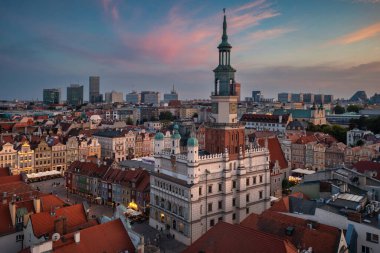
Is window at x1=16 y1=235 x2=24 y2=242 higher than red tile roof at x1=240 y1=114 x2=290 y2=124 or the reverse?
the reverse

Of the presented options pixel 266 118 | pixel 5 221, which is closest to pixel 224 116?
pixel 5 221

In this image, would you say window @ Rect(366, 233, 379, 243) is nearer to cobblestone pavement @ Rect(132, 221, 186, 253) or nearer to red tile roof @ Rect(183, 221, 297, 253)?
red tile roof @ Rect(183, 221, 297, 253)

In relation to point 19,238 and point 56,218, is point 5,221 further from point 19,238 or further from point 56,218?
point 56,218

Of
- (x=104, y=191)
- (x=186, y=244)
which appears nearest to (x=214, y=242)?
(x=186, y=244)

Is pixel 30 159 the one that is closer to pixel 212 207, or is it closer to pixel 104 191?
pixel 104 191

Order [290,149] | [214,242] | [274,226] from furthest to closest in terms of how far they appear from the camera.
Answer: [290,149], [274,226], [214,242]

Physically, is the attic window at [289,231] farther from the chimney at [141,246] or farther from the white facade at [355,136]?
the white facade at [355,136]

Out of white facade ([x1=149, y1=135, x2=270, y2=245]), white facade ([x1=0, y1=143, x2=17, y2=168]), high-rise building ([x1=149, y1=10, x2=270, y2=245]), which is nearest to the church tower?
high-rise building ([x1=149, y1=10, x2=270, y2=245])
